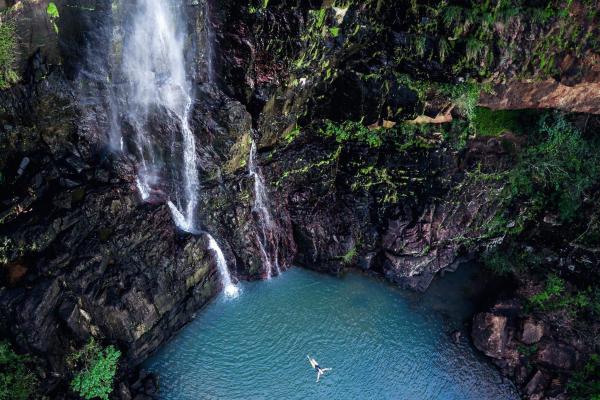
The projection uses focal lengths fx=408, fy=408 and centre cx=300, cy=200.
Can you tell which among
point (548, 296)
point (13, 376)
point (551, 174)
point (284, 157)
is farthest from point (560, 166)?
point (13, 376)

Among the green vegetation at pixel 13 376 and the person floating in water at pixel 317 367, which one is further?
the person floating in water at pixel 317 367

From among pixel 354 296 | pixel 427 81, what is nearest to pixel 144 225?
pixel 354 296

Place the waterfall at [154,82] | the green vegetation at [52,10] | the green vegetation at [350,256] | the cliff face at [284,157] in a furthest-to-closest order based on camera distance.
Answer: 1. the green vegetation at [350,256]
2. the waterfall at [154,82]
3. the cliff face at [284,157]
4. the green vegetation at [52,10]

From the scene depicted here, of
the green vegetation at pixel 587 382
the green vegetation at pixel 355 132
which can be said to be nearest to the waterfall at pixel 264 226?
the green vegetation at pixel 355 132

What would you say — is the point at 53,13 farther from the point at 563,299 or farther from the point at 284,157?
the point at 563,299

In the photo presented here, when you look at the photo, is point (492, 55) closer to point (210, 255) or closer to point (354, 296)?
point (354, 296)

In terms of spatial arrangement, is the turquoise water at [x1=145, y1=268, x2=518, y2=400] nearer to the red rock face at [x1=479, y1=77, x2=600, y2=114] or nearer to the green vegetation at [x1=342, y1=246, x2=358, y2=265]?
the green vegetation at [x1=342, y1=246, x2=358, y2=265]

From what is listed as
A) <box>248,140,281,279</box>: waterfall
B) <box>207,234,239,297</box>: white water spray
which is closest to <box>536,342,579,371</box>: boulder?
<box>248,140,281,279</box>: waterfall

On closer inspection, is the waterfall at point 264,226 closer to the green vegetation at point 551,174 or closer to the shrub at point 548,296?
the green vegetation at point 551,174
